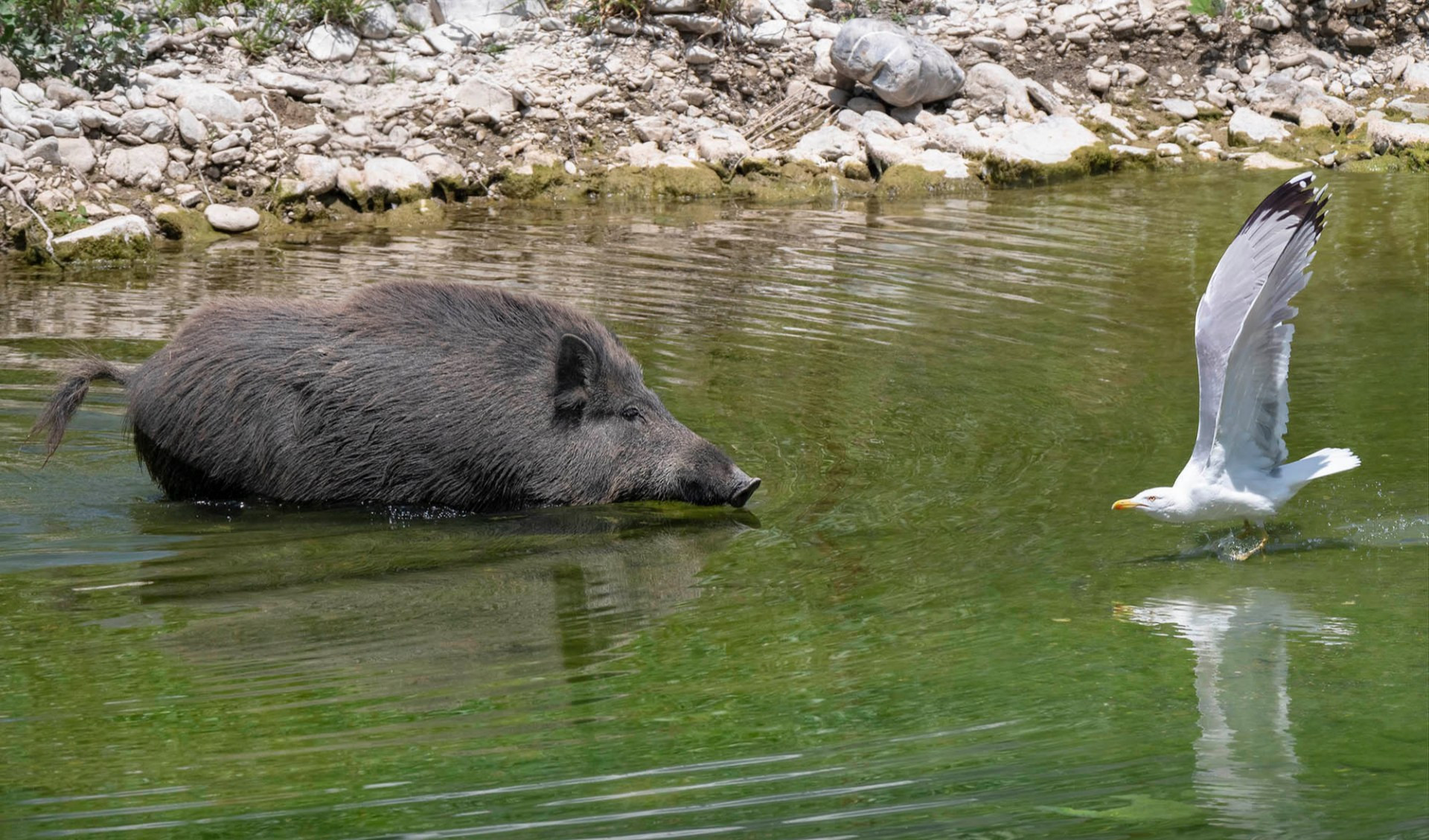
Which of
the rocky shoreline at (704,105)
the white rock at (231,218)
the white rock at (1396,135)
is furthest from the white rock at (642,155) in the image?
the white rock at (1396,135)

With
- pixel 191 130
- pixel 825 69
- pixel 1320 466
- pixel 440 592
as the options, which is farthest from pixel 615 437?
pixel 825 69

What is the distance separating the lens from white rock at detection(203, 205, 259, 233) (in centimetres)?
1362

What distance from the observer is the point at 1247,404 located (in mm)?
5773

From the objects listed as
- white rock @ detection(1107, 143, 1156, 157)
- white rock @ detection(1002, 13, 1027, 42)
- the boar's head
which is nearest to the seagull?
the boar's head

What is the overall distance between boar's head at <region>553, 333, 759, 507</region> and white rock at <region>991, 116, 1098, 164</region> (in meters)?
10.1

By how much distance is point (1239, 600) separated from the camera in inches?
215

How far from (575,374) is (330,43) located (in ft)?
35.0

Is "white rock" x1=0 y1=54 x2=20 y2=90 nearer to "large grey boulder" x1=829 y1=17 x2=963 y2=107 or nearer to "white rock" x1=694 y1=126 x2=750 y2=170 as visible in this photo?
"white rock" x1=694 y1=126 x2=750 y2=170

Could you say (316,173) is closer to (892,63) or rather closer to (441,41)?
(441,41)

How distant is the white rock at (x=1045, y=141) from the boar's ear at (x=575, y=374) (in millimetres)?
10174

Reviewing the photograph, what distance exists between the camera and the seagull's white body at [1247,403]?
5.66 m

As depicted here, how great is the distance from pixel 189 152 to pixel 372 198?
5.62 feet

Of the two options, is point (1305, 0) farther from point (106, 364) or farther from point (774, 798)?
point (774, 798)

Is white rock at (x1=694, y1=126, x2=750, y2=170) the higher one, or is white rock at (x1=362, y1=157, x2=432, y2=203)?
white rock at (x1=694, y1=126, x2=750, y2=170)
